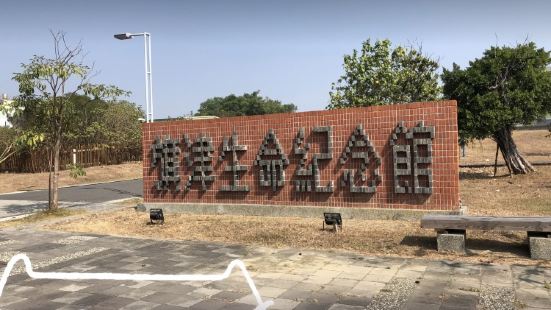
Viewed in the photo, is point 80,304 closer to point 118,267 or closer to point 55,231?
point 118,267

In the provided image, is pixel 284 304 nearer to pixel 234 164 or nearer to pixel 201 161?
pixel 234 164

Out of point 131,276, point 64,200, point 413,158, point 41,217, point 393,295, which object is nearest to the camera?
point 393,295

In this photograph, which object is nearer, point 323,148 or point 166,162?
point 323,148

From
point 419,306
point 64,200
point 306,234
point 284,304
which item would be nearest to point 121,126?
point 64,200

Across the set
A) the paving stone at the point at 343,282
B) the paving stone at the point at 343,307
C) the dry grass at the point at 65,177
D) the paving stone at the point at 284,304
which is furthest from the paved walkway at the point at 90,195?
the paving stone at the point at 343,307

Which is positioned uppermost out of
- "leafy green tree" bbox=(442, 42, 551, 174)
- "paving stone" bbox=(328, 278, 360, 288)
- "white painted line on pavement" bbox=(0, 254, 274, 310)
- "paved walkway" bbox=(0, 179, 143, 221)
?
"leafy green tree" bbox=(442, 42, 551, 174)

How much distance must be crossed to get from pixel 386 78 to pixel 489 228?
542 inches

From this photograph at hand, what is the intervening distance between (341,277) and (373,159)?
192 inches

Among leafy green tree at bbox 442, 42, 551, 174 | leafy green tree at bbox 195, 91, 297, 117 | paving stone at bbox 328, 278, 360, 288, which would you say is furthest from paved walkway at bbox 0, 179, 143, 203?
leafy green tree at bbox 195, 91, 297, 117

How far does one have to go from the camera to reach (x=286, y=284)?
6.25 meters

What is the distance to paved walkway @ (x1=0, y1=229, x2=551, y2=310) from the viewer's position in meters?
5.47

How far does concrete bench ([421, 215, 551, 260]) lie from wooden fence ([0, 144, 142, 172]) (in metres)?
23.6

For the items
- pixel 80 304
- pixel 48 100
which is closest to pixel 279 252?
pixel 80 304

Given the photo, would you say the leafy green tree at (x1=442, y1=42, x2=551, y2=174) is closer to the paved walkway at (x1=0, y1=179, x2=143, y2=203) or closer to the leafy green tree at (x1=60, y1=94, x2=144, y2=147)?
the paved walkway at (x1=0, y1=179, x2=143, y2=203)
